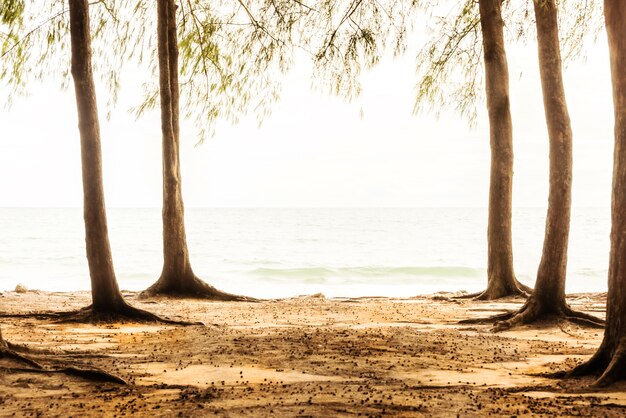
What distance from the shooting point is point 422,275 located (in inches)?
1153

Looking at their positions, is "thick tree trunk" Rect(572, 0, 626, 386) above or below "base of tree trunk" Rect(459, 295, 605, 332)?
above

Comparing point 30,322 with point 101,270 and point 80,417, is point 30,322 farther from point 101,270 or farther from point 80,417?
point 80,417

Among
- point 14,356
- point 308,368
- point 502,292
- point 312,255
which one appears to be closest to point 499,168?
point 502,292

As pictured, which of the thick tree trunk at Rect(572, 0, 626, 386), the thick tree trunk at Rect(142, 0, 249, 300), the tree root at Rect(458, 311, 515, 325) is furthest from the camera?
the thick tree trunk at Rect(142, 0, 249, 300)

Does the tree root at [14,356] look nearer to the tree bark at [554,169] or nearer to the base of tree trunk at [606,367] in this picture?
the base of tree trunk at [606,367]

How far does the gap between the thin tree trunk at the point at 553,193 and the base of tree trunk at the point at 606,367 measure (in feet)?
9.26

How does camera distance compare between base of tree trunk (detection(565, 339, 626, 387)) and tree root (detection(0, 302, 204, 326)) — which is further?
tree root (detection(0, 302, 204, 326))

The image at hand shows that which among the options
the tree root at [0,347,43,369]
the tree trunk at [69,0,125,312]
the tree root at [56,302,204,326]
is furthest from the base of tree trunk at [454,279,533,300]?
the tree root at [0,347,43,369]

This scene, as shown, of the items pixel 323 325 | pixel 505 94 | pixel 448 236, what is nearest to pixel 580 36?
pixel 505 94

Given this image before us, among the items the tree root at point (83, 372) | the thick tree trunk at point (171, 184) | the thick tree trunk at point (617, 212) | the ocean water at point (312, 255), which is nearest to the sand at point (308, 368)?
the tree root at point (83, 372)

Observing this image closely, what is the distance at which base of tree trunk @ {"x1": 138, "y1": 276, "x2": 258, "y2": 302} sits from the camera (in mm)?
11578

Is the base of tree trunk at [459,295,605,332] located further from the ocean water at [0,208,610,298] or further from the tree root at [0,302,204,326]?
the ocean water at [0,208,610,298]

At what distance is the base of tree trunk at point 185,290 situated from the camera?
1158 cm

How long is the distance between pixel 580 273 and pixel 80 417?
26.3m
